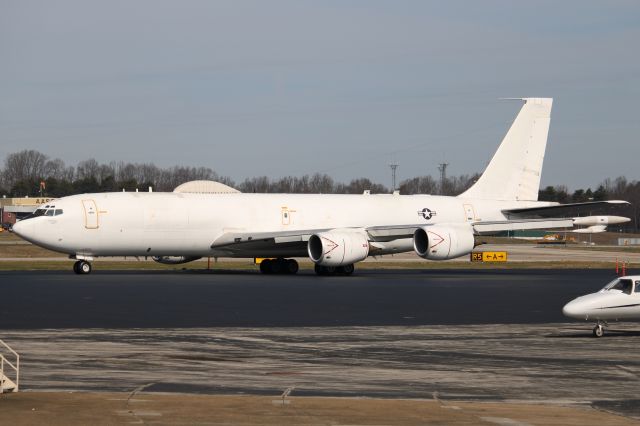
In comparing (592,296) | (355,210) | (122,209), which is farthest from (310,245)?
(592,296)

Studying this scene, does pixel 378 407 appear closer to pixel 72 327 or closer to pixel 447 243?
pixel 72 327

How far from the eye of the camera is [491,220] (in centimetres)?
7238

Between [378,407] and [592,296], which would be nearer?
[378,407]

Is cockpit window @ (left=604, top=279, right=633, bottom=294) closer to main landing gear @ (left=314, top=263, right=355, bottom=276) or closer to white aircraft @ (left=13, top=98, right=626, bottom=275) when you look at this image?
white aircraft @ (left=13, top=98, right=626, bottom=275)

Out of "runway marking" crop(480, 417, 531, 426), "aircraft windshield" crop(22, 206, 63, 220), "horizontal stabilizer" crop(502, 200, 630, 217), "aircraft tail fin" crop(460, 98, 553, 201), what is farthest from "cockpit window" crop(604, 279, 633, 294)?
"aircraft tail fin" crop(460, 98, 553, 201)

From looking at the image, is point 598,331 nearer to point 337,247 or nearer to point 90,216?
point 337,247

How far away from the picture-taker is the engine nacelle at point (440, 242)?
62.6 m

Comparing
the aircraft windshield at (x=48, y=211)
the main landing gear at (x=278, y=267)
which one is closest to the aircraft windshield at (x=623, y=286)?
the aircraft windshield at (x=48, y=211)

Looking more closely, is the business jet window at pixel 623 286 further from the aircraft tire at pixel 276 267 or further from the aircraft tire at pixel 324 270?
the aircraft tire at pixel 276 267

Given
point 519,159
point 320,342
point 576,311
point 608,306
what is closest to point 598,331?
point 608,306

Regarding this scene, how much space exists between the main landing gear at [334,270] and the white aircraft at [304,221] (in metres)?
0.06

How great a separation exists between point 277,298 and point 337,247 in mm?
16055

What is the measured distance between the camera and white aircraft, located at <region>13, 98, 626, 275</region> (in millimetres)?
60438

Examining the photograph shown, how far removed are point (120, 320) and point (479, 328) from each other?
11.7 m
